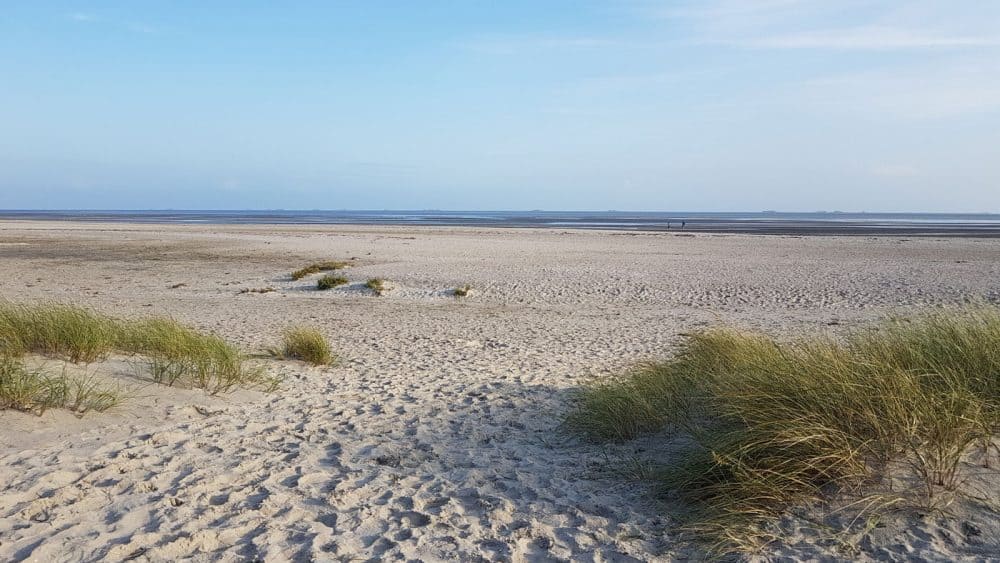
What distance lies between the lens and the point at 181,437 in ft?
17.5

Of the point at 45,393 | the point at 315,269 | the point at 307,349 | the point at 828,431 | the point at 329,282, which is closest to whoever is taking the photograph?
the point at 828,431

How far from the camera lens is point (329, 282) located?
55.5 feet

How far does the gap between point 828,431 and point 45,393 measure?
18.4 ft

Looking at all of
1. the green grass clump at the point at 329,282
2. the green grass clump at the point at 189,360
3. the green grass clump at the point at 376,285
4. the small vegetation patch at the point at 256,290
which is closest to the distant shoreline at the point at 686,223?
the green grass clump at the point at 376,285

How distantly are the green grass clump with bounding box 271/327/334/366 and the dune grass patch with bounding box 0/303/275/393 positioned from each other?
89 cm

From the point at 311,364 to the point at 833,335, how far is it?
739 centimetres

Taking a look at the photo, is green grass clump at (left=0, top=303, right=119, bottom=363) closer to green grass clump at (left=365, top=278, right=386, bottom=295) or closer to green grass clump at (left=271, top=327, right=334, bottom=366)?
green grass clump at (left=271, top=327, right=334, bottom=366)

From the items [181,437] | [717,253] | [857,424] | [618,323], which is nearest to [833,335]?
[618,323]

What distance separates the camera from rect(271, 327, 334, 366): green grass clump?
27.4ft

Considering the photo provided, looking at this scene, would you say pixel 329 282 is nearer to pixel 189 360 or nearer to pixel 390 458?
pixel 189 360

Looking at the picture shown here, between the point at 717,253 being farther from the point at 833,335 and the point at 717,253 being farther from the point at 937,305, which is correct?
the point at 833,335

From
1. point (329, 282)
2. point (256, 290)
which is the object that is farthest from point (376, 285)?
point (256, 290)

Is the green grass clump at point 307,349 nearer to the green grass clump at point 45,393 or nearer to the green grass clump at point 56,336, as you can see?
the green grass clump at point 56,336

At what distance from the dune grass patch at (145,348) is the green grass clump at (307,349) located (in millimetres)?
889
